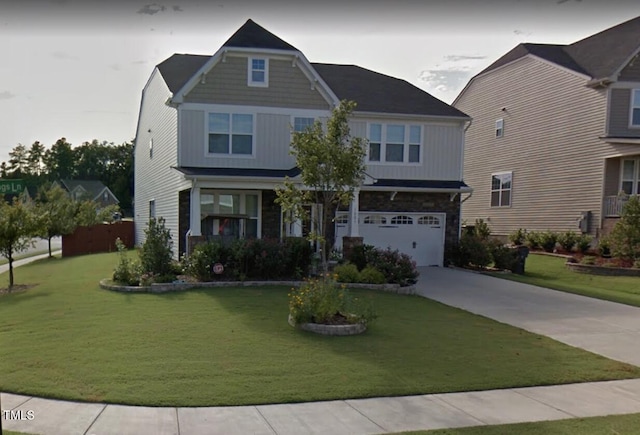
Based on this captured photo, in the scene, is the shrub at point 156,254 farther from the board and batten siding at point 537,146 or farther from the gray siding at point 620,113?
the gray siding at point 620,113

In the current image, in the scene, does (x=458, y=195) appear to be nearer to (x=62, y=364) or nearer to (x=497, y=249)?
(x=497, y=249)

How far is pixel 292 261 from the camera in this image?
1334 cm

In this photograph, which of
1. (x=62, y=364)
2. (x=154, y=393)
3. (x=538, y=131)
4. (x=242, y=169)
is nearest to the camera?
(x=154, y=393)

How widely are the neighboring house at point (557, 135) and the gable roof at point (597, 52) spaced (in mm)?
54

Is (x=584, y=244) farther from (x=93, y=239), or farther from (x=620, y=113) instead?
(x=93, y=239)

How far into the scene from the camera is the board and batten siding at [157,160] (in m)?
17.6

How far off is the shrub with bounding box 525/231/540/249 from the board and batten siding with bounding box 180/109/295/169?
41.5ft

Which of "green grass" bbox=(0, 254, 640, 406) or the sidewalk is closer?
the sidewalk

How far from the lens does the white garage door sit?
18.3 m

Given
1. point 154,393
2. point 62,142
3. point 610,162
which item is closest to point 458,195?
point 610,162

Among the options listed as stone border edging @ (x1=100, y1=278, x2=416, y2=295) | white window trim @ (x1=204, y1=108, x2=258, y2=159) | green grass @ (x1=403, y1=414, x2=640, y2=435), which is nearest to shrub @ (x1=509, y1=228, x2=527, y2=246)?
stone border edging @ (x1=100, y1=278, x2=416, y2=295)

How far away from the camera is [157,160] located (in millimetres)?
21172

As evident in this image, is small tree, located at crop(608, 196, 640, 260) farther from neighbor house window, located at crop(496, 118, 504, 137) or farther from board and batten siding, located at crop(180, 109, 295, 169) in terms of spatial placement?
board and batten siding, located at crop(180, 109, 295, 169)

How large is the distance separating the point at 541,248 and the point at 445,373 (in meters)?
17.8
